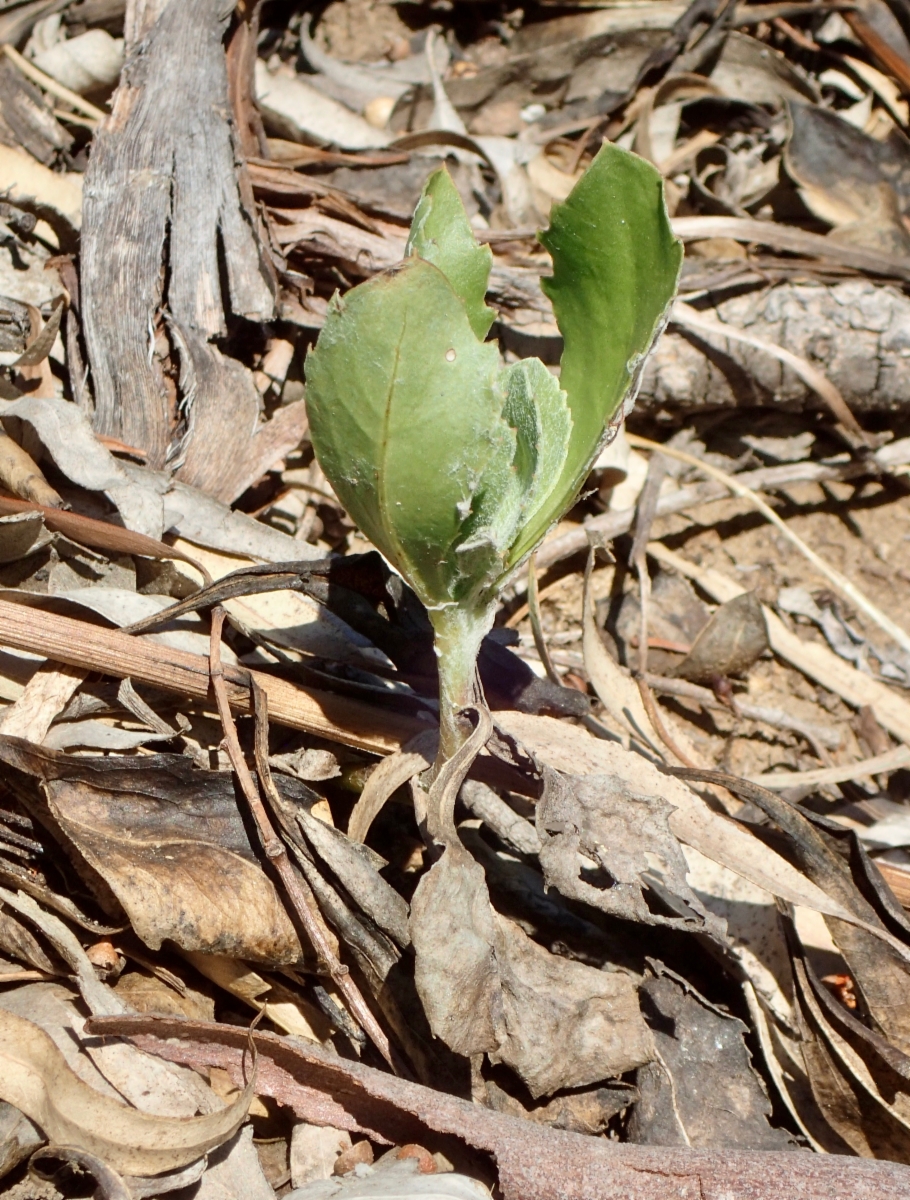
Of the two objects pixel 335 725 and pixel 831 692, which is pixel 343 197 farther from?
pixel 831 692

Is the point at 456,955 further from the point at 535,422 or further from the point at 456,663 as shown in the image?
the point at 535,422

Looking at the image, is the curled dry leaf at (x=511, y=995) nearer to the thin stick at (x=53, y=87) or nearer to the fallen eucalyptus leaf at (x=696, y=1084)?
the fallen eucalyptus leaf at (x=696, y=1084)

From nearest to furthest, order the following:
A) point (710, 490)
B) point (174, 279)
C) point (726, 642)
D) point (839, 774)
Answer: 1. point (839, 774)
2. point (174, 279)
3. point (726, 642)
4. point (710, 490)

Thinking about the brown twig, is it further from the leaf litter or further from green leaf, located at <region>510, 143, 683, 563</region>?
green leaf, located at <region>510, 143, 683, 563</region>

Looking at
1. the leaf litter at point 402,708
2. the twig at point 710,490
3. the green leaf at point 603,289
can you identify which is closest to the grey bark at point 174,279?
the leaf litter at point 402,708

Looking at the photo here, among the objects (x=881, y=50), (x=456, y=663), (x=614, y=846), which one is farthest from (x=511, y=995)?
(x=881, y=50)
